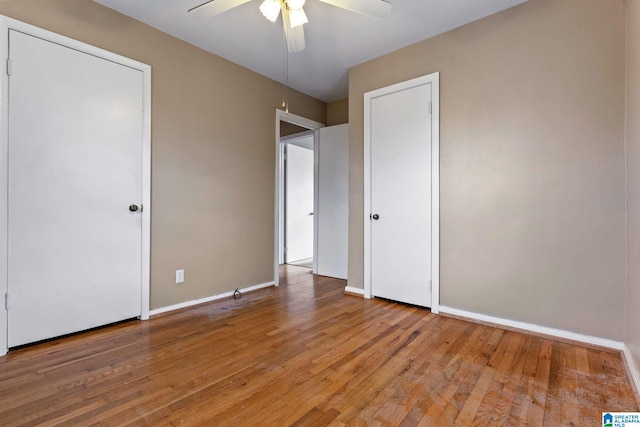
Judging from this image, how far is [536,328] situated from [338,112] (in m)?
3.37

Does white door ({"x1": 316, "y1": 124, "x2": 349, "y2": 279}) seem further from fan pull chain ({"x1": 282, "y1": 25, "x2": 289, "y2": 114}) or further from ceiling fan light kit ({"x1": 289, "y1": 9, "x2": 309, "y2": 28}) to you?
ceiling fan light kit ({"x1": 289, "y1": 9, "x2": 309, "y2": 28})

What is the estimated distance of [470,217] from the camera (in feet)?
8.44

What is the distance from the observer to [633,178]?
69.4 inches

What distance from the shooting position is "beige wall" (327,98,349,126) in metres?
4.28

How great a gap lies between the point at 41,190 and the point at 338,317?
2354 mm

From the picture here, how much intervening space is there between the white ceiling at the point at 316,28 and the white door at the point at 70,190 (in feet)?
1.86

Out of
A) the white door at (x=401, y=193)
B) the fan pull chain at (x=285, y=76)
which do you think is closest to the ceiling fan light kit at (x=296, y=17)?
the fan pull chain at (x=285, y=76)

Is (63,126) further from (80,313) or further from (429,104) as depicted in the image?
(429,104)

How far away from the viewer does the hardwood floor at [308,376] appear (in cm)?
140

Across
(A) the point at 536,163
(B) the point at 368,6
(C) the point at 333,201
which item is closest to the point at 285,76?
(C) the point at 333,201

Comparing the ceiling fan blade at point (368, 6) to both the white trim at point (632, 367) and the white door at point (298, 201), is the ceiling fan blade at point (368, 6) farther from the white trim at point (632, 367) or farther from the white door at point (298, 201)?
the white door at point (298, 201)

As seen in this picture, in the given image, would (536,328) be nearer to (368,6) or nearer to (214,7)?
(368,6)

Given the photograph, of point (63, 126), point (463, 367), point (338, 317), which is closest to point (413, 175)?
point (338, 317)

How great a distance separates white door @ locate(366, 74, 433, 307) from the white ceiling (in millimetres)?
472
